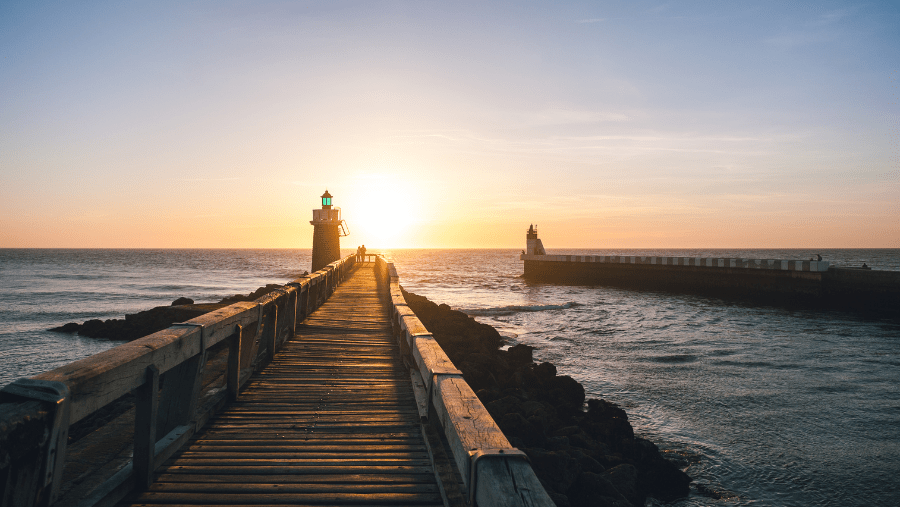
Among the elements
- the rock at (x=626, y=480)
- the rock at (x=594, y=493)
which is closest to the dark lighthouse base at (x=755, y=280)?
the rock at (x=626, y=480)

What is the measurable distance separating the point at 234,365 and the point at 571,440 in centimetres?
498

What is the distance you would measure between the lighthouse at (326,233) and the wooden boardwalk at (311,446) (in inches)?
1215

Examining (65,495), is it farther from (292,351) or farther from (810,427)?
(810,427)

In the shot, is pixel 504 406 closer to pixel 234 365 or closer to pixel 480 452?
pixel 234 365

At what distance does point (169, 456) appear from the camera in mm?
3498

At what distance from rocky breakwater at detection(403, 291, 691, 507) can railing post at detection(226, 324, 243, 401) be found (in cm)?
340

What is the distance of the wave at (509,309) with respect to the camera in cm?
2770

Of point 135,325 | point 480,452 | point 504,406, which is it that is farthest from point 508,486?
point 135,325

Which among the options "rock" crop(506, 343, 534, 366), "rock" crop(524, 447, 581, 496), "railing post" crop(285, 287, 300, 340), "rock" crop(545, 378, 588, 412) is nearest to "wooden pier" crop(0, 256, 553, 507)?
"railing post" crop(285, 287, 300, 340)

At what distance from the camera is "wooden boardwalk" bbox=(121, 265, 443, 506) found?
10.2ft

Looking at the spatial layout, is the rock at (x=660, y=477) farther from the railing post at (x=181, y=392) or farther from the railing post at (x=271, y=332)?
the railing post at (x=181, y=392)

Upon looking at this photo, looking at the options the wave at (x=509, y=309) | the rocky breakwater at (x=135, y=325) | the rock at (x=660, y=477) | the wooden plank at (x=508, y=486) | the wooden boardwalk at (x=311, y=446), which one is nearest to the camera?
the wooden plank at (x=508, y=486)

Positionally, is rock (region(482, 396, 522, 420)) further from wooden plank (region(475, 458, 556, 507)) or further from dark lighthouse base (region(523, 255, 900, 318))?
dark lighthouse base (region(523, 255, 900, 318))

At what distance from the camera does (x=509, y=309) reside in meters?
29.2
